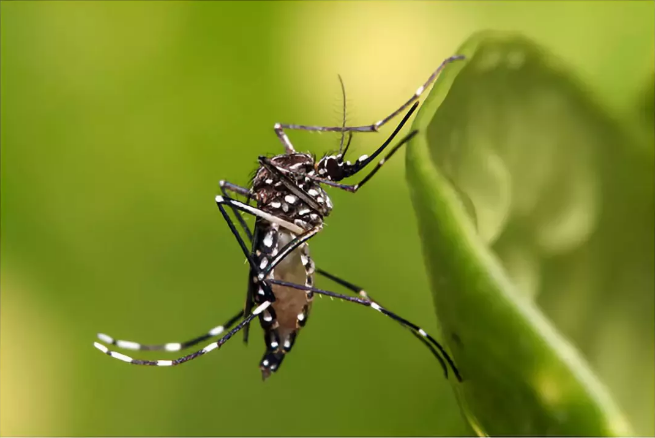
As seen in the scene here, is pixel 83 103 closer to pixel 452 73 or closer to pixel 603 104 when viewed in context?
pixel 452 73

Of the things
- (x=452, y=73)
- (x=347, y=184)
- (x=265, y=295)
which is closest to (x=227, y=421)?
(x=265, y=295)

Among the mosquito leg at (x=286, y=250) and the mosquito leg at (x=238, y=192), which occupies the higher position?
the mosquito leg at (x=238, y=192)

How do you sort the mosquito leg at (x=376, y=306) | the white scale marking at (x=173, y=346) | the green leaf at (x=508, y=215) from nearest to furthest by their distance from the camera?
1. the green leaf at (x=508, y=215)
2. the mosquito leg at (x=376, y=306)
3. the white scale marking at (x=173, y=346)

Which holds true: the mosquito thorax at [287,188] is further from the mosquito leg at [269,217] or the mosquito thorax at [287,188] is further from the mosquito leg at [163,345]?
the mosquito leg at [163,345]

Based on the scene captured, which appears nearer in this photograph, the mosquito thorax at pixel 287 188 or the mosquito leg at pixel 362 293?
the mosquito leg at pixel 362 293

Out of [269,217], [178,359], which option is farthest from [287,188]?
[178,359]

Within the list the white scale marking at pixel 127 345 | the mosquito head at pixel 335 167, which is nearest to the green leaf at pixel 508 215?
the mosquito head at pixel 335 167

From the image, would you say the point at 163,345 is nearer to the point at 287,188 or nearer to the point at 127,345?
the point at 127,345

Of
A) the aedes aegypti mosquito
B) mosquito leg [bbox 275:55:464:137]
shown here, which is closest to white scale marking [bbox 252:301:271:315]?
the aedes aegypti mosquito
